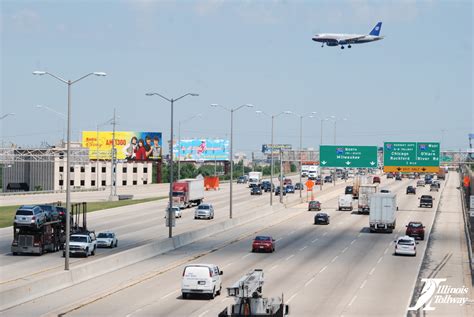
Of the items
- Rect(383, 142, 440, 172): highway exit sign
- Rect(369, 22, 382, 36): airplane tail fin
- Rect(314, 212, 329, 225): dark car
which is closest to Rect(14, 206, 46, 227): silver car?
Rect(314, 212, 329, 225): dark car

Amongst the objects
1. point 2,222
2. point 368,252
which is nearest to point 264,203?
point 2,222

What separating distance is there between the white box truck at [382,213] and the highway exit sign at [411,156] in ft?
54.2

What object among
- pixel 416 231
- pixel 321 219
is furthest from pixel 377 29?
pixel 416 231

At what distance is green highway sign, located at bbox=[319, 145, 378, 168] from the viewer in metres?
100

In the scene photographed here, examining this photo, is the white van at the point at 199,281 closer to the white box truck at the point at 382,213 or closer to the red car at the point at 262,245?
the red car at the point at 262,245

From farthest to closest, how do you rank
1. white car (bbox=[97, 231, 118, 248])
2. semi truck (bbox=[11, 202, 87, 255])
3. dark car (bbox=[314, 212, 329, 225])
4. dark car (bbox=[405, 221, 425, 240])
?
dark car (bbox=[314, 212, 329, 225])
dark car (bbox=[405, 221, 425, 240])
white car (bbox=[97, 231, 118, 248])
semi truck (bbox=[11, 202, 87, 255])

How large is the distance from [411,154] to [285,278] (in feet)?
164

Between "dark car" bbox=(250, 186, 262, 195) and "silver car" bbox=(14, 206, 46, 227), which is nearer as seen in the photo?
"silver car" bbox=(14, 206, 46, 227)

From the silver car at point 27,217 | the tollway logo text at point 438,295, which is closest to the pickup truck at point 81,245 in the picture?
the silver car at point 27,217

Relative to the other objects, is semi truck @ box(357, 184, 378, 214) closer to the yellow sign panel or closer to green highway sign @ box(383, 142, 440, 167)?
the yellow sign panel

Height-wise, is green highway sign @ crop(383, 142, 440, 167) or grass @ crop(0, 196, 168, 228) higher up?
green highway sign @ crop(383, 142, 440, 167)

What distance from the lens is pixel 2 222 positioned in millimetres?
82562

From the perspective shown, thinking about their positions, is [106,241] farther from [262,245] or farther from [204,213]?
[204,213]

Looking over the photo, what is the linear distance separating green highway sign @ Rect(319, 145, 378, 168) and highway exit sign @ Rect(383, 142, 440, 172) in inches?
254
